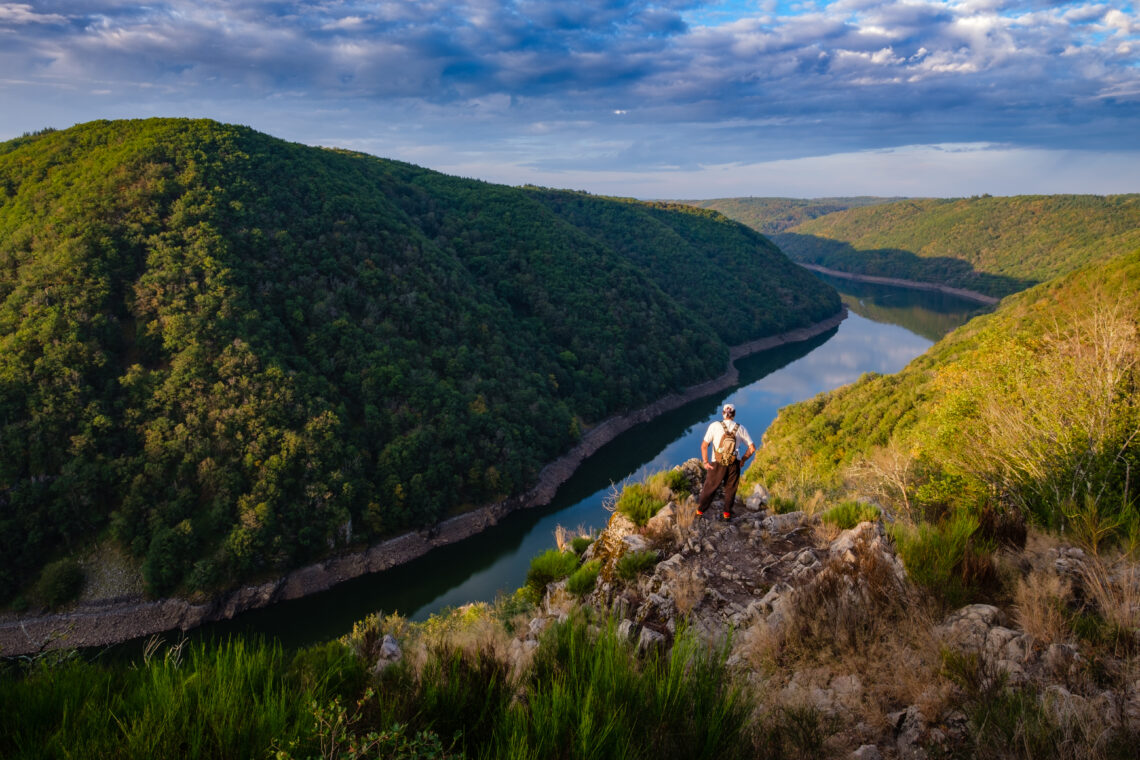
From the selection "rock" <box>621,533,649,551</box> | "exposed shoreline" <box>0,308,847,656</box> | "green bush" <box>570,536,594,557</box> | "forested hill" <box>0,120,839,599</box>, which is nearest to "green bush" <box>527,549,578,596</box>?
"green bush" <box>570,536,594,557</box>

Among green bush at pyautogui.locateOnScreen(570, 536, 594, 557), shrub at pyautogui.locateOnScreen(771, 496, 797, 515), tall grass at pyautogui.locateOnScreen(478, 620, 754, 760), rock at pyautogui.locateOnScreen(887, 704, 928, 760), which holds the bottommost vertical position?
green bush at pyautogui.locateOnScreen(570, 536, 594, 557)

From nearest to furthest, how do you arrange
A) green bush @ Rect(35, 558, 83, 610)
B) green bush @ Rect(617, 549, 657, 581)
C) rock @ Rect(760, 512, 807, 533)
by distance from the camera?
green bush @ Rect(617, 549, 657, 581), rock @ Rect(760, 512, 807, 533), green bush @ Rect(35, 558, 83, 610)

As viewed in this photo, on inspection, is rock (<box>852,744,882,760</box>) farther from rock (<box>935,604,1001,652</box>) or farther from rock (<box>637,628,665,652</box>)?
rock (<box>637,628,665,652</box>)

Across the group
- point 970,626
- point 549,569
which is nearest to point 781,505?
point 549,569

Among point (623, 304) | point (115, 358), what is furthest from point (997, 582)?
point (623, 304)

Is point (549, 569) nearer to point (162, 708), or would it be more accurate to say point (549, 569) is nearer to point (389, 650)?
point (389, 650)

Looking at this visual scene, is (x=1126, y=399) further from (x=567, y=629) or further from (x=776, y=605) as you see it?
(x=567, y=629)
